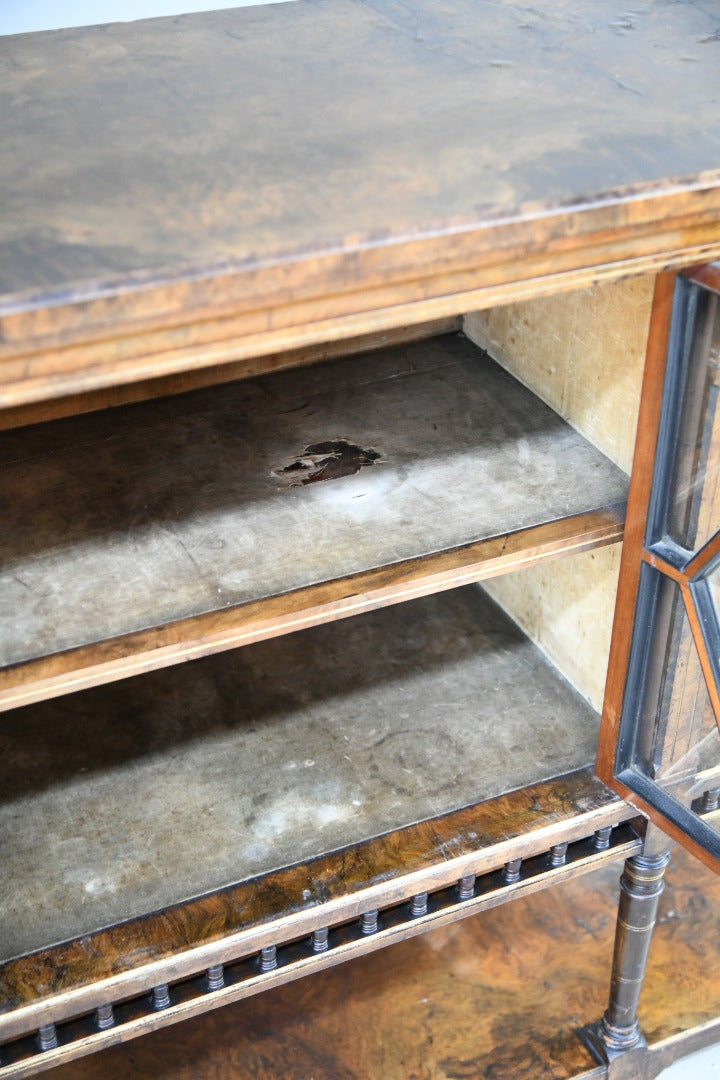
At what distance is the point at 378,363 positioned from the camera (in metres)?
1.41

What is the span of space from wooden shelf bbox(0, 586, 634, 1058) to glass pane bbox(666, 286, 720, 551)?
373mm

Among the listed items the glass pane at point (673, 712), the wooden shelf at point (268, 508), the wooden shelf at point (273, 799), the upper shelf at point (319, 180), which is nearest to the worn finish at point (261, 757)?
the wooden shelf at point (273, 799)

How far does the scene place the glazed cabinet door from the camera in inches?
39.9

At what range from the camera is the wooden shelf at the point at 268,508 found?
106 cm

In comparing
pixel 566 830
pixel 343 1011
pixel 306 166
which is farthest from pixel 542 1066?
pixel 306 166

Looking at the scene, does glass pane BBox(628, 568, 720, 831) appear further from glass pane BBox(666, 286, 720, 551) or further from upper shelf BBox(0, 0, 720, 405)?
upper shelf BBox(0, 0, 720, 405)

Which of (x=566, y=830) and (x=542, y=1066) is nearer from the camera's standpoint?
(x=566, y=830)

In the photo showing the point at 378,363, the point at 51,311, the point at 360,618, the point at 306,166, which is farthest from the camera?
the point at 360,618

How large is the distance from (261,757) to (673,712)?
1.48ft

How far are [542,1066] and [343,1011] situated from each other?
0.89 feet

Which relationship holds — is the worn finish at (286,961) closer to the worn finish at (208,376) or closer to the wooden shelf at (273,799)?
the wooden shelf at (273,799)

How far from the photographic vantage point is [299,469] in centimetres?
123

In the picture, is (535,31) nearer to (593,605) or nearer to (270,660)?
(593,605)

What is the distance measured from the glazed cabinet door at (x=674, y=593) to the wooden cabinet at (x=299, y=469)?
26mm
